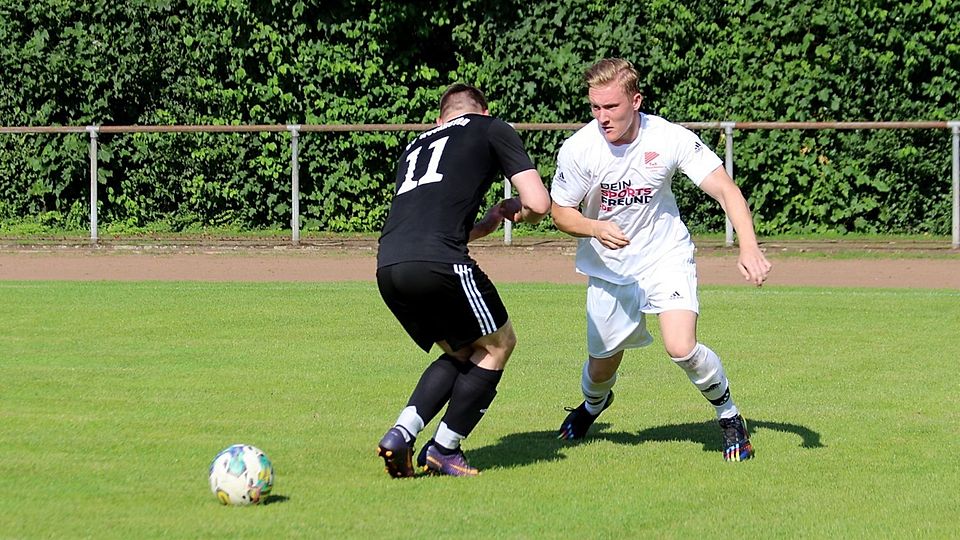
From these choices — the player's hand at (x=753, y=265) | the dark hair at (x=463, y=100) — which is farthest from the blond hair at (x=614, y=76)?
the player's hand at (x=753, y=265)

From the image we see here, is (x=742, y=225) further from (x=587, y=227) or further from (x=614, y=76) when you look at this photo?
(x=614, y=76)

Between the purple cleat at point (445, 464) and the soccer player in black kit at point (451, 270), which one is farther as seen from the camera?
the purple cleat at point (445, 464)

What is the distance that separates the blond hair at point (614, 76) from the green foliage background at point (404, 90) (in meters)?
12.8

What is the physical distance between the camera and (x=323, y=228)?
20891 millimetres

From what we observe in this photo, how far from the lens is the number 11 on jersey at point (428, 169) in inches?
247

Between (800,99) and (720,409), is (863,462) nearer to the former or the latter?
(720,409)

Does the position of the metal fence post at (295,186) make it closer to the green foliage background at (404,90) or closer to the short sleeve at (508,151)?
A: the green foliage background at (404,90)

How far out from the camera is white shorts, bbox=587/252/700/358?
22.6ft

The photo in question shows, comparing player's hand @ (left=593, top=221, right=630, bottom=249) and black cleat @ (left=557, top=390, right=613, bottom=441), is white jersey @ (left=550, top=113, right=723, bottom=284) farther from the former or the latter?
black cleat @ (left=557, top=390, right=613, bottom=441)

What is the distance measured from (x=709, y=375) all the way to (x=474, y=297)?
1364 mm

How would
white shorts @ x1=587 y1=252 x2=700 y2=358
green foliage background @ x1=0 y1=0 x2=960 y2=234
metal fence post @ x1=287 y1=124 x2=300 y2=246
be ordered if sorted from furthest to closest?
metal fence post @ x1=287 y1=124 x2=300 y2=246 < green foliage background @ x1=0 y1=0 x2=960 y2=234 < white shorts @ x1=587 y1=252 x2=700 y2=358

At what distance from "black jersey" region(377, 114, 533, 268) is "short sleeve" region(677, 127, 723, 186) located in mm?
955

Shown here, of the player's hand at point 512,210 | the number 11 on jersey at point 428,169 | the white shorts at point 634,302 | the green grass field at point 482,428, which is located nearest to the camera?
the green grass field at point 482,428

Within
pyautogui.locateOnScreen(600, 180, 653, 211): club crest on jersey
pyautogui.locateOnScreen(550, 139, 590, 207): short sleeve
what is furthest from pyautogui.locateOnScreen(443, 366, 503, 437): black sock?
pyautogui.locateOnScreen(600, 180, 653, 211): club crest on jersey
